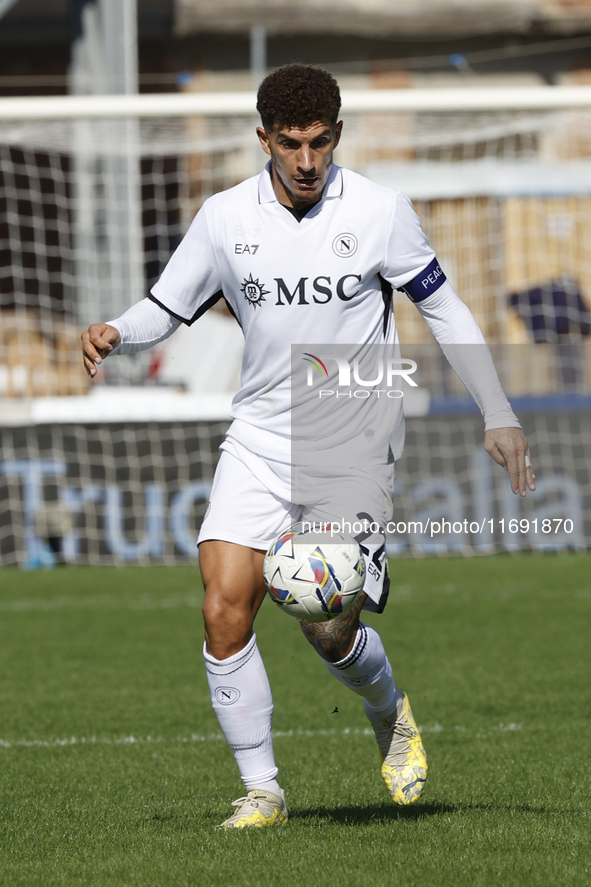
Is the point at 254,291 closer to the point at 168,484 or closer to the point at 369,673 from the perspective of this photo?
the point at 369,673

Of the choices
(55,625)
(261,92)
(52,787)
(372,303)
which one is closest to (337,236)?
(372,303)

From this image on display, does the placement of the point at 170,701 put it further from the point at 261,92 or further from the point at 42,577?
the point at 42,577

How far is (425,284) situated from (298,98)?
66 cm

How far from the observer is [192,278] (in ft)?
12.7

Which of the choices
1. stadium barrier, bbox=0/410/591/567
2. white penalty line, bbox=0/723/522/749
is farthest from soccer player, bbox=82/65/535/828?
stadium barrier, bbox=0/410/591/567

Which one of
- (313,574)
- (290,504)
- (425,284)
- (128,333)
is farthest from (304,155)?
(313,574)

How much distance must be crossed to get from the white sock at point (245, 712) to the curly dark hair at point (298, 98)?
1.50 m

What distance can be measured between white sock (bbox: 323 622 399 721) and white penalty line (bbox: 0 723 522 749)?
1160 mm

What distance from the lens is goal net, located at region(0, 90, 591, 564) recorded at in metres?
10.5

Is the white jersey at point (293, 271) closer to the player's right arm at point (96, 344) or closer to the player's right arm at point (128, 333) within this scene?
the player's right arm at point (128, 333)

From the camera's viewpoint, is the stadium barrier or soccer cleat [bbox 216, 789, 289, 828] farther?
the stadium barrier

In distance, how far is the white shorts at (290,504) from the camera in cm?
370

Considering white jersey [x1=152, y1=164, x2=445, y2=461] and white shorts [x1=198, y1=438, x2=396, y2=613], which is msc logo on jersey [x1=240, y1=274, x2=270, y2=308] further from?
white shorts [x1=198, y1=438, x2=396, y2=613]

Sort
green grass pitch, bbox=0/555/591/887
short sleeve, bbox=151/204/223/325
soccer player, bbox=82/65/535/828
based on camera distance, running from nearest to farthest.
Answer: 1. green grass pitch, bbox=0/555/591/887
2. soccer player, bbox=82/65/535/828
3. short sleeve, bbox=151/204/223/325
